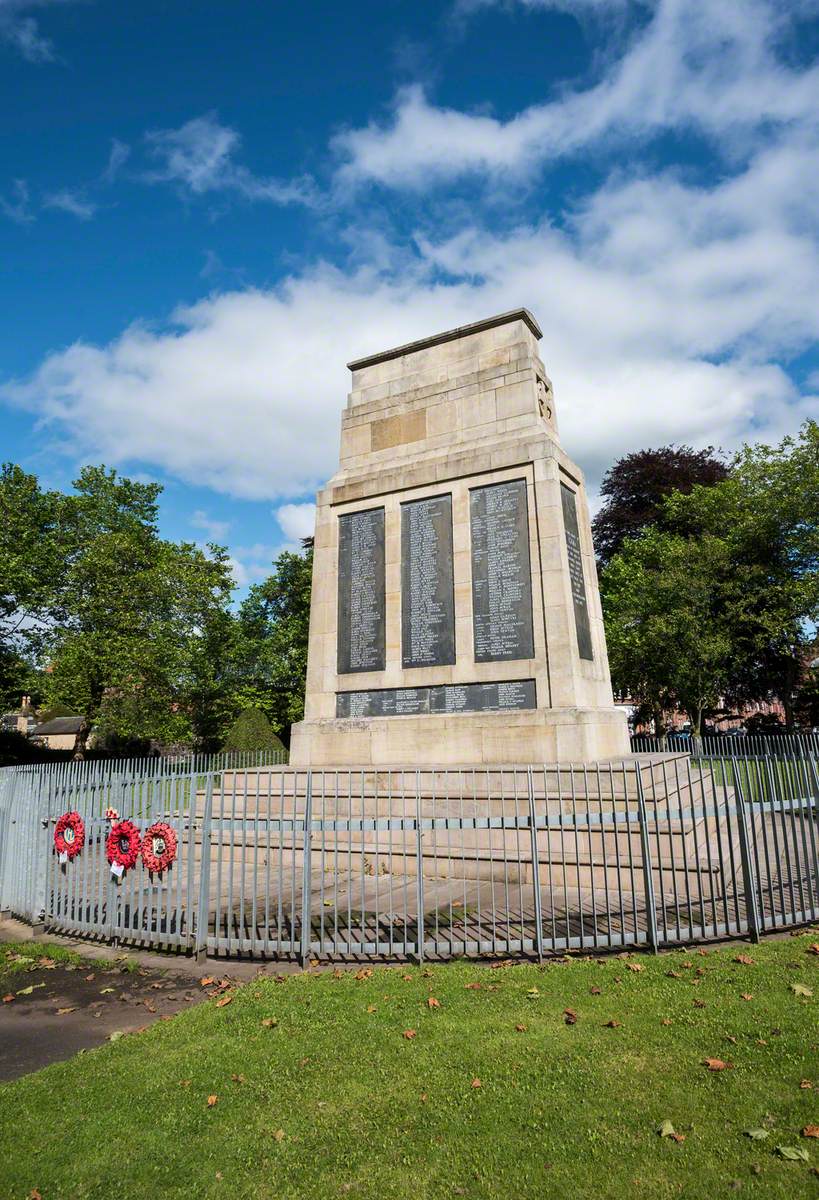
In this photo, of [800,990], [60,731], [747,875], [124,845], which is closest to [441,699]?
[124,845]

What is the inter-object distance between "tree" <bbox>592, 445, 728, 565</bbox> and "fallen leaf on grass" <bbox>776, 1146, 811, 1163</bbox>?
126ft

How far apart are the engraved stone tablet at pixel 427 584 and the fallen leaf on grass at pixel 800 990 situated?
8.14 metres

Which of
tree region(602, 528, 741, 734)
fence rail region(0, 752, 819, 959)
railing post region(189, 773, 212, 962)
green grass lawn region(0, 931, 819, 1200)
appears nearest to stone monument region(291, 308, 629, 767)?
fence rail region(0, 752, 819, 959)

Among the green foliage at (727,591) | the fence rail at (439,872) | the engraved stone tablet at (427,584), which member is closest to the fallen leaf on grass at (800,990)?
the fence rail at (439,872)

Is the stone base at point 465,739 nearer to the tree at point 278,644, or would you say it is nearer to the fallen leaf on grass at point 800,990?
the fallen leaf on grass at point 800,990

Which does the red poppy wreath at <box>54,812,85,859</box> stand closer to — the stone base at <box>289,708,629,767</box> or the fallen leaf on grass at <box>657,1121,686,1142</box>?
the stone base at <box>289,708,629,767</box>

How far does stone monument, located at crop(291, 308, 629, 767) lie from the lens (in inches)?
482

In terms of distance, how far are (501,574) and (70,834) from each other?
322 inches

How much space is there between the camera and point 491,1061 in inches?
174

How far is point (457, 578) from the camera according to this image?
13.4m

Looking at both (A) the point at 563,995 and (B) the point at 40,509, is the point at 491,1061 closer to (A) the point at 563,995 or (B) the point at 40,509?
(A) the point at 563,995

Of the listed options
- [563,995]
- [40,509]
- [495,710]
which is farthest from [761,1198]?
[40,509]

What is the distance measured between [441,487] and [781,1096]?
1135 centimetres

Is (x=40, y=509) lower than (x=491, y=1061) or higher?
higher
